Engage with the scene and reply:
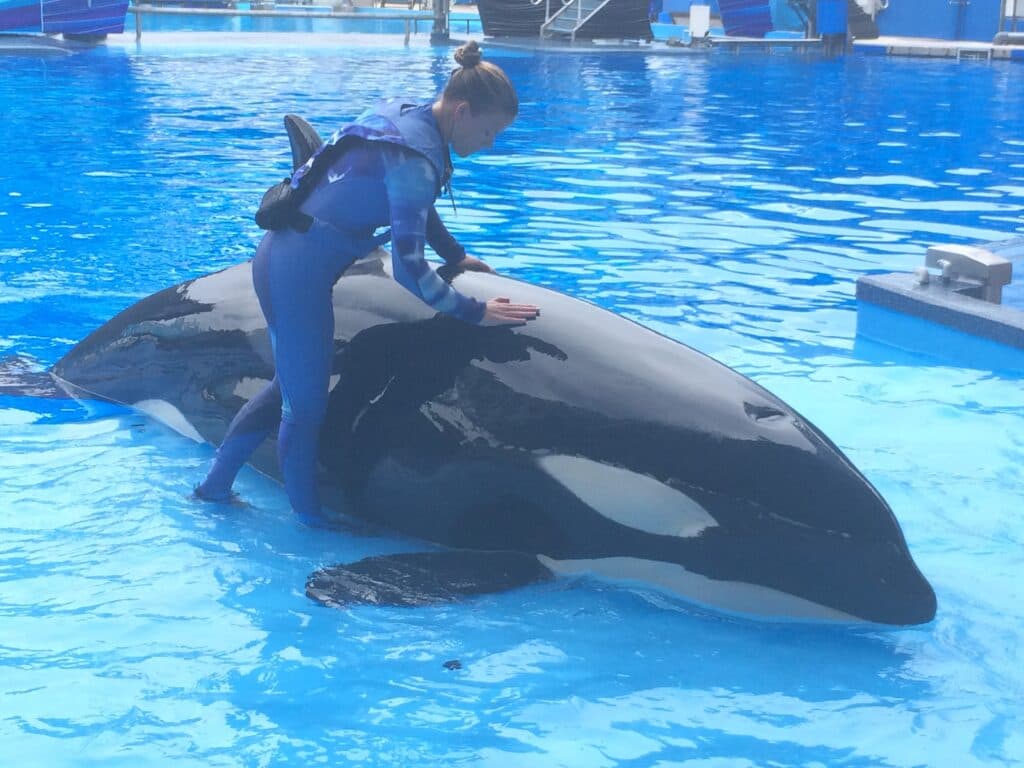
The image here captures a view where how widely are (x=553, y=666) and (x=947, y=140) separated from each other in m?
14.9

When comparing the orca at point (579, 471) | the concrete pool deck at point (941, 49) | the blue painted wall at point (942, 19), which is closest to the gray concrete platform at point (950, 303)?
the orca at point (579, 471)

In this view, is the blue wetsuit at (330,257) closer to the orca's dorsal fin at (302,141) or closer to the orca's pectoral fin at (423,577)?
the orca's dorsal fin at (302,141)

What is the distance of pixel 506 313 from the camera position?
427 cm

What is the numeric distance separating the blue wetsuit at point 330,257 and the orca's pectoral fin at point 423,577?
50 cm

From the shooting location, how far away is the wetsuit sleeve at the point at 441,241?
4547mm

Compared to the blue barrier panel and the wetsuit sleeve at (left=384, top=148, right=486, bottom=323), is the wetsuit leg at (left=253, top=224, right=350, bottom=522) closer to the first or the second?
the wetsuit sleeve at (left=384, top=148, right=486, bottom=323)

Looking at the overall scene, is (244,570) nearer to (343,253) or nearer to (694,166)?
(343,253)

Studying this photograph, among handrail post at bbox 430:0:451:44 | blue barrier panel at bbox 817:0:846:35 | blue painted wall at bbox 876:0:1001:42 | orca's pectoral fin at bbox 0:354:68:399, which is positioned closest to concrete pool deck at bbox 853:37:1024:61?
blue barrier panel at bbox 817:0:846:35

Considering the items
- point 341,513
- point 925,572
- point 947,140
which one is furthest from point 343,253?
point 947,140

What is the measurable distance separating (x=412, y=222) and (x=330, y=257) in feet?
1.55

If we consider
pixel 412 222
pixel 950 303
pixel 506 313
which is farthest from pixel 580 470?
pixel 950 303

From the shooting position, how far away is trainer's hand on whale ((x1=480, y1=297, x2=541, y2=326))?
4227 mm

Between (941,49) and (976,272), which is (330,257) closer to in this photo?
(976,272)

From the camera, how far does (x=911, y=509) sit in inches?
193
